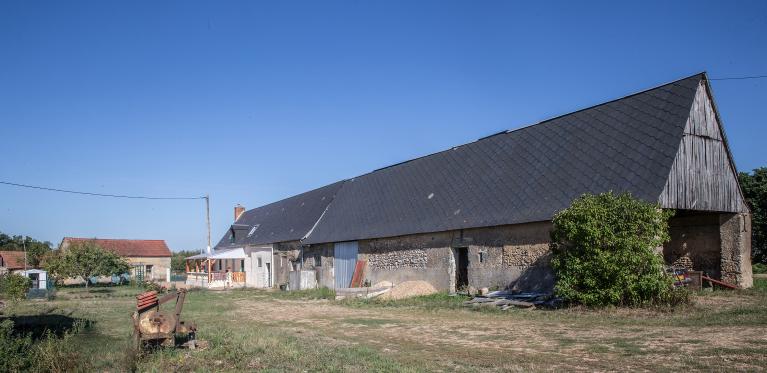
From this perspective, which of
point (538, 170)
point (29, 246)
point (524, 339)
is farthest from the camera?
point (29, 246)

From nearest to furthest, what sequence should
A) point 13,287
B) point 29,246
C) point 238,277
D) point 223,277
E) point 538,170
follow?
point 538,170 → point 13,287 → point 238,277 → point 223,277 → point 29,246

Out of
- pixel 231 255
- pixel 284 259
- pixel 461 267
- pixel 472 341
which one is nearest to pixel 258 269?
pixel 231 255

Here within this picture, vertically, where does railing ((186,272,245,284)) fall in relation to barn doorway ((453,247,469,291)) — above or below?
below

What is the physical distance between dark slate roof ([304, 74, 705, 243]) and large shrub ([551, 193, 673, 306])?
1.50 metres

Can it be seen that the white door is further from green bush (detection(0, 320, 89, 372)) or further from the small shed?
green bush (detection(0, 320, 89, 372))

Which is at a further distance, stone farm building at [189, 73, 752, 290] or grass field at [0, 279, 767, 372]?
stone farm building at [189, 73, 752, 290]

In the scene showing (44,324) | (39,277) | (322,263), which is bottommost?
(39,277)

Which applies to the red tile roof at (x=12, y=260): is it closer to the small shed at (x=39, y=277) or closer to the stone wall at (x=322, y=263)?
the small shed at (x=39, y=277)

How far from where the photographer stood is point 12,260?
59031 mm

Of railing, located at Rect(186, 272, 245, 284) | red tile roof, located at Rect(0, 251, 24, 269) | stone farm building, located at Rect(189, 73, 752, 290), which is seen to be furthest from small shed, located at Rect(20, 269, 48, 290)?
stone farm building, located at Rect(189, 73, 752, 290)

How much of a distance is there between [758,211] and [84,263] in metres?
41.1

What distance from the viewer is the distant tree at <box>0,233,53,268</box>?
60188mm

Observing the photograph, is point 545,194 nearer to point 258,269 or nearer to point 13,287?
point 13,287

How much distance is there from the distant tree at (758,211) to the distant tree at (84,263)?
39.3 metres
